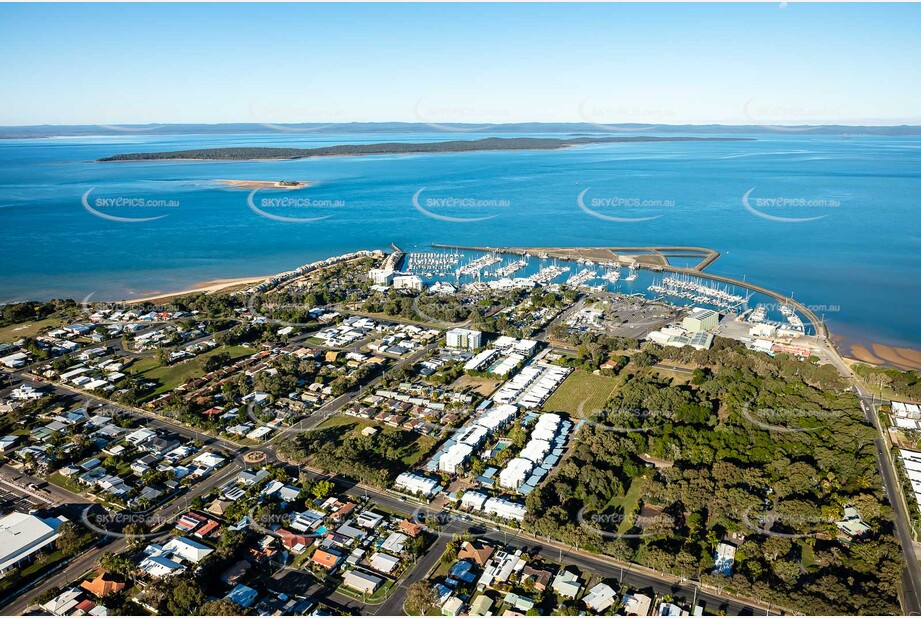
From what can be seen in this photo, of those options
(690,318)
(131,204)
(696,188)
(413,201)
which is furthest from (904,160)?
(131,204)

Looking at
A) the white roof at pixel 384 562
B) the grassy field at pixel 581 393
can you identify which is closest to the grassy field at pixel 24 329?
the white roof at pixel 384 562

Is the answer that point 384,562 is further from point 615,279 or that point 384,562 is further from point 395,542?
point 615,279

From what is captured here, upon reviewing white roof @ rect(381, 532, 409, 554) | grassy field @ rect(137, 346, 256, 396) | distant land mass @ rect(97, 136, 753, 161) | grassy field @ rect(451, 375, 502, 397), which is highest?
distant land mass @ rect(97, 136, 753, 161)

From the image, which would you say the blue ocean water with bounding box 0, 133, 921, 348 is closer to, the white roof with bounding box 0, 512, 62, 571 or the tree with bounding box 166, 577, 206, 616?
the white roof with bounding box 0, 512, 62, 571

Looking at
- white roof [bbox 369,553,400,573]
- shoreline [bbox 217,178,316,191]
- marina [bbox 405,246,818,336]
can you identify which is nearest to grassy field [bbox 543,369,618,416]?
white roof [bbox 369,553,400,573]

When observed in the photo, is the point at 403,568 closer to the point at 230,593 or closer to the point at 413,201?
the point at 230,593

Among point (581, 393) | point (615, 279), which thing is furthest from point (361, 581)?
point (615, 279)
